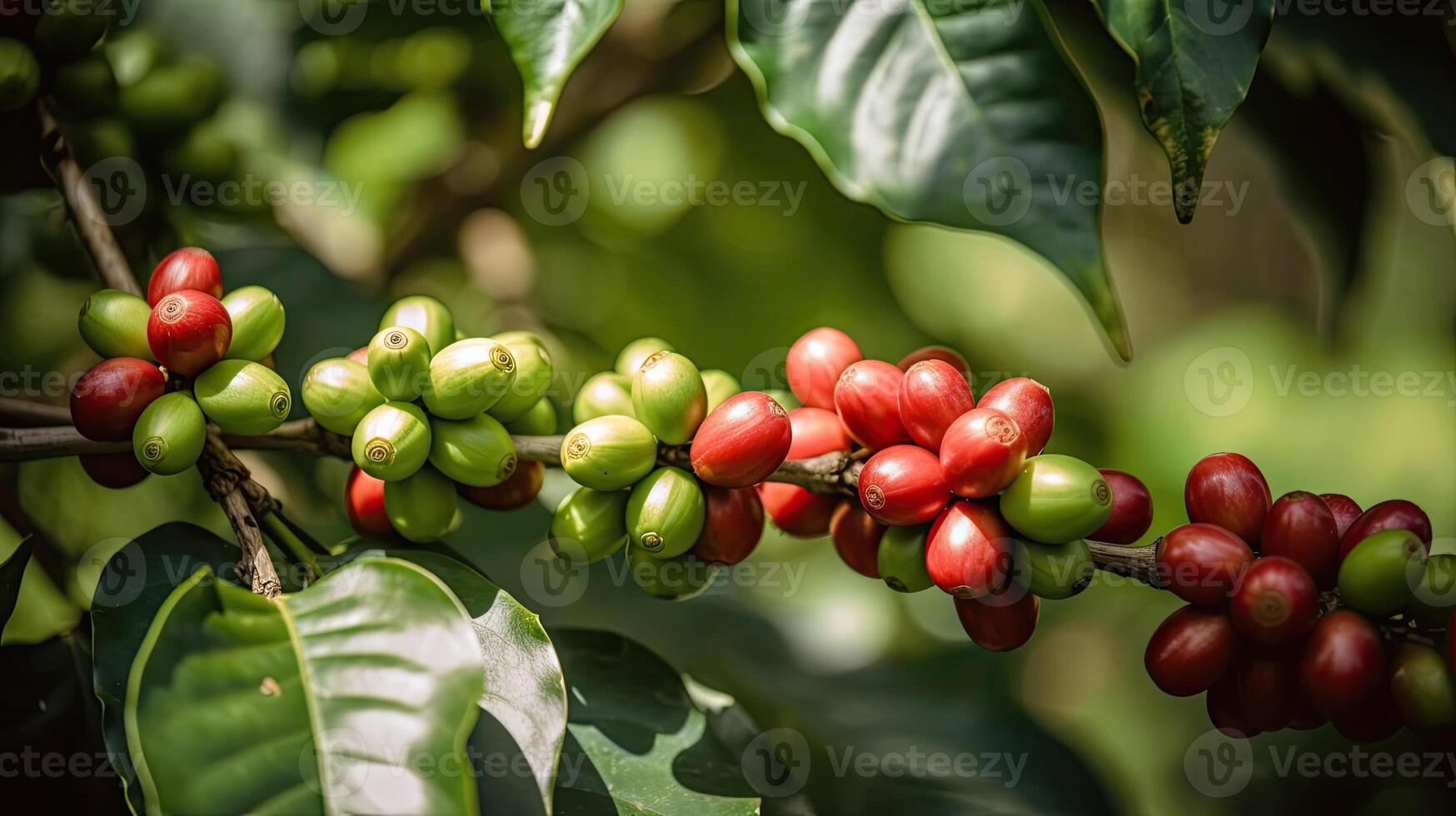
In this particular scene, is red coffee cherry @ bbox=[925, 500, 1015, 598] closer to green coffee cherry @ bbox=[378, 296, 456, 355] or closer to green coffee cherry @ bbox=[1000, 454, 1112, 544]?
green coffee cherry @ bbox=[1000, 454, 1112, 544]

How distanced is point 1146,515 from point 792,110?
0.41 metres

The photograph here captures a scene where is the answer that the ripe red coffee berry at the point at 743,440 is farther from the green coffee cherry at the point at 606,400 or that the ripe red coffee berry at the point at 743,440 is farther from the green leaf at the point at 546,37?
the green leaf at the point at 546,37

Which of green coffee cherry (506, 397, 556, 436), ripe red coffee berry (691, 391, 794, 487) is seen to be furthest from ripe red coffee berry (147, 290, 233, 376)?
ripe red coffee berry (691, 391, 794, 487)

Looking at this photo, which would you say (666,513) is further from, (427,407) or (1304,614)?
(1304,614)

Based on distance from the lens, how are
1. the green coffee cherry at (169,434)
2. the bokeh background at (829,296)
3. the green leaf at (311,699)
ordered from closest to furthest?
1. the green leaf at (311,699)
2. the green coffee cherry at (169,434)
3. the bokeh background at (829,296)

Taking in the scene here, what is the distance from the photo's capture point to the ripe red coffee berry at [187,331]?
2.01ft

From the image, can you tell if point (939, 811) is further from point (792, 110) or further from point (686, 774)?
point (792, 110)

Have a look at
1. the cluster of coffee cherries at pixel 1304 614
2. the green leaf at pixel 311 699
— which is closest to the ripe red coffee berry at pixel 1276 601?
the cluster of coffee cherries at pixel 1304 614

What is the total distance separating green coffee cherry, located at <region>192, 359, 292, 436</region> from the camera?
62cm

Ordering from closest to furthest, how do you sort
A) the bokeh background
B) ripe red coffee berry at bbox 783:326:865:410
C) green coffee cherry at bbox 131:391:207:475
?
green coffee cherry at bbox 131:391:207:475
ripe red coffee berry at bbox 783:326:865:410
the bokeh background

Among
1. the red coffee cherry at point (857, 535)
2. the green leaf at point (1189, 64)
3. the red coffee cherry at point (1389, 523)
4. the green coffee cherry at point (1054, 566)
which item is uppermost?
the green leaf at point (1189, 64)

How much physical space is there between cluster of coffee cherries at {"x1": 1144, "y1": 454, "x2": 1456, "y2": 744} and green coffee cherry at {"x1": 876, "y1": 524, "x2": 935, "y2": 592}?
6.0 inches

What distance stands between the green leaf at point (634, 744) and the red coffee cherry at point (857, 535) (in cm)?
22

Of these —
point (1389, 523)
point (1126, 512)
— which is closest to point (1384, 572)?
point (1389, 523)
